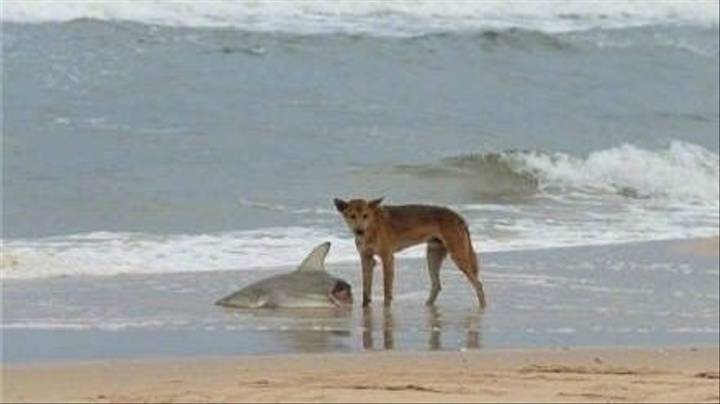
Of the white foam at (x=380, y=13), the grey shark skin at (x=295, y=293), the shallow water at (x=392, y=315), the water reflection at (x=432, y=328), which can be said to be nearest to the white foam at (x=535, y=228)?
the shallow water at (x=392, y=315)

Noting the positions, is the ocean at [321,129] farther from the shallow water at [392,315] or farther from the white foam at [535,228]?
the shallow water at [392,315]

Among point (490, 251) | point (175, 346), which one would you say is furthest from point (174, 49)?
point (175, 346)

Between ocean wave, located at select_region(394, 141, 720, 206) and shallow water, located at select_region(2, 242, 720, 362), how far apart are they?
4637 mm

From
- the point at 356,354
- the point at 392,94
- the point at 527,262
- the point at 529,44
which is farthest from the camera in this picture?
the point at 529,44

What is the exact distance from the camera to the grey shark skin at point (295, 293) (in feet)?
34.6

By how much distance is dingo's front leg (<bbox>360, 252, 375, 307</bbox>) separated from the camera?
1087 centimetres

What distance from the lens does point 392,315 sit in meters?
10.5

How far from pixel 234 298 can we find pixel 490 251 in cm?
313

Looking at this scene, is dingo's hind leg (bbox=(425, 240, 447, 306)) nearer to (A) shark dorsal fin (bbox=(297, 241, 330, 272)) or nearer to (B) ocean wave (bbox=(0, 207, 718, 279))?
(A) shark dorsal fin (bbox=(297, 241, 330, 272))

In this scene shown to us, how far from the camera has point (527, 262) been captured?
41.6ft

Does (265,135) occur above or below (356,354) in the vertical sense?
above

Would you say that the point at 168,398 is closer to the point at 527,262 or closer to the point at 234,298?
the point at 234,298

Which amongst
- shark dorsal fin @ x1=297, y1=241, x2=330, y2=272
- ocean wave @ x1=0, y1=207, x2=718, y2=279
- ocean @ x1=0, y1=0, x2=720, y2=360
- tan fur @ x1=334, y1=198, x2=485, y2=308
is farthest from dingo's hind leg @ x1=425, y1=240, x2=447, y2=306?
ocean wave @ x1=0, y1=207, x2=718, y2=279

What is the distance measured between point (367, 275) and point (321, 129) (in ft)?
27.4
